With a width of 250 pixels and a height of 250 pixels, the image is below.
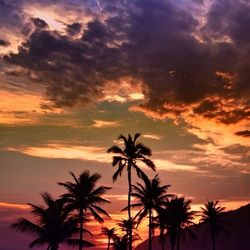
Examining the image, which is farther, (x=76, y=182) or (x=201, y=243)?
(x=201, y=243)

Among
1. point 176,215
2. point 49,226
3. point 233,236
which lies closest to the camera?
point 49,226

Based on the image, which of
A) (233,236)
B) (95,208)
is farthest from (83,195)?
(233,236)

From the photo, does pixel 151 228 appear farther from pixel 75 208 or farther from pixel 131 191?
pixel 75 208

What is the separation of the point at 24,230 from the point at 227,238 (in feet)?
470

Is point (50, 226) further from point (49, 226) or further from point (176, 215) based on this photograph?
point (176, 215)

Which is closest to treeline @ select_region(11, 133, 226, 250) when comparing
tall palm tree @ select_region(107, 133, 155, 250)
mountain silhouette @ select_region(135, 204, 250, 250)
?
tall palm tree @ select_region(107, 133, 155, 250)

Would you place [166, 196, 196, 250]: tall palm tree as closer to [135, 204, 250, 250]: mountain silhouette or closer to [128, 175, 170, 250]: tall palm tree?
[128, 175, 170, 250]: tall palm tree

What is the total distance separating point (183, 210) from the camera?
74562 millimetres

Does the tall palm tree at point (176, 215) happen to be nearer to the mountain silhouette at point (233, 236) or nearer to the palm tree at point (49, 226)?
the palm tree at point (49, 226)

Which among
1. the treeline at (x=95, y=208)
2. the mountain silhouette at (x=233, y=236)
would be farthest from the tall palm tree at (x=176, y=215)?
the mountain silhouette at (x=233, y=236)

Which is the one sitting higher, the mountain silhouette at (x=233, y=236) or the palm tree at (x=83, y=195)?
the mountain silhouette at (x=233, y=236)

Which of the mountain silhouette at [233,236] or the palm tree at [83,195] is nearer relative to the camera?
the palm tree at [83,195]

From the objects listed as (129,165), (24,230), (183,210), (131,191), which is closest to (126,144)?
(129,165)

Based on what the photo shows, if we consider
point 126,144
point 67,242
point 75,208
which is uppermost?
point 126,144
